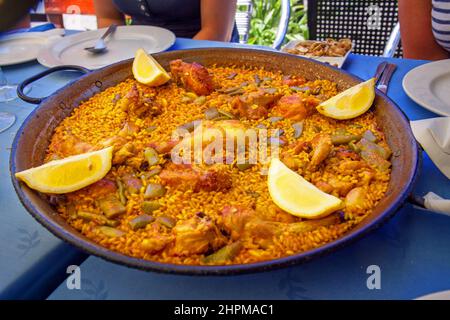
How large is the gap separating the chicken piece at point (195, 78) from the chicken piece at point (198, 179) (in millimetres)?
547

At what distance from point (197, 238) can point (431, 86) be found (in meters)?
1.23

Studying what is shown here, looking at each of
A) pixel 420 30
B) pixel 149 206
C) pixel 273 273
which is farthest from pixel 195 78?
pixel 420 30

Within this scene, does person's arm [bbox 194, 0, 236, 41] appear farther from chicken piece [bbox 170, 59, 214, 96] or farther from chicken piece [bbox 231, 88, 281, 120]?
chicken piece [bbox 231, 88, 281, 120]

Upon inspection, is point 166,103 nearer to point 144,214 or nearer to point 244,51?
point 244,51

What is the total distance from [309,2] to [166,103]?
234 centimetres

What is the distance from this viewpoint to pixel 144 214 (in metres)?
1.06

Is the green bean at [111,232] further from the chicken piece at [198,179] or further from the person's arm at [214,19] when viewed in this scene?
the person's arm at [214,19]

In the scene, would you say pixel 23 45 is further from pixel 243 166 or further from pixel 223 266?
pixel 223 266

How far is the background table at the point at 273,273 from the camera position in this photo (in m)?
0.90

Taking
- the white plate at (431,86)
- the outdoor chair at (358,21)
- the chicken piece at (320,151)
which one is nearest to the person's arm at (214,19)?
the outdoor chair at (358,21)

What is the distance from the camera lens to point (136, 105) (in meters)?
1.48

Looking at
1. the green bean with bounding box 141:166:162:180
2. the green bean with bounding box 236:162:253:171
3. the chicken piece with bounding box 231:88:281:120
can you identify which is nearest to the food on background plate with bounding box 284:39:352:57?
the chicken piece with bounding box 231:88:281:120
